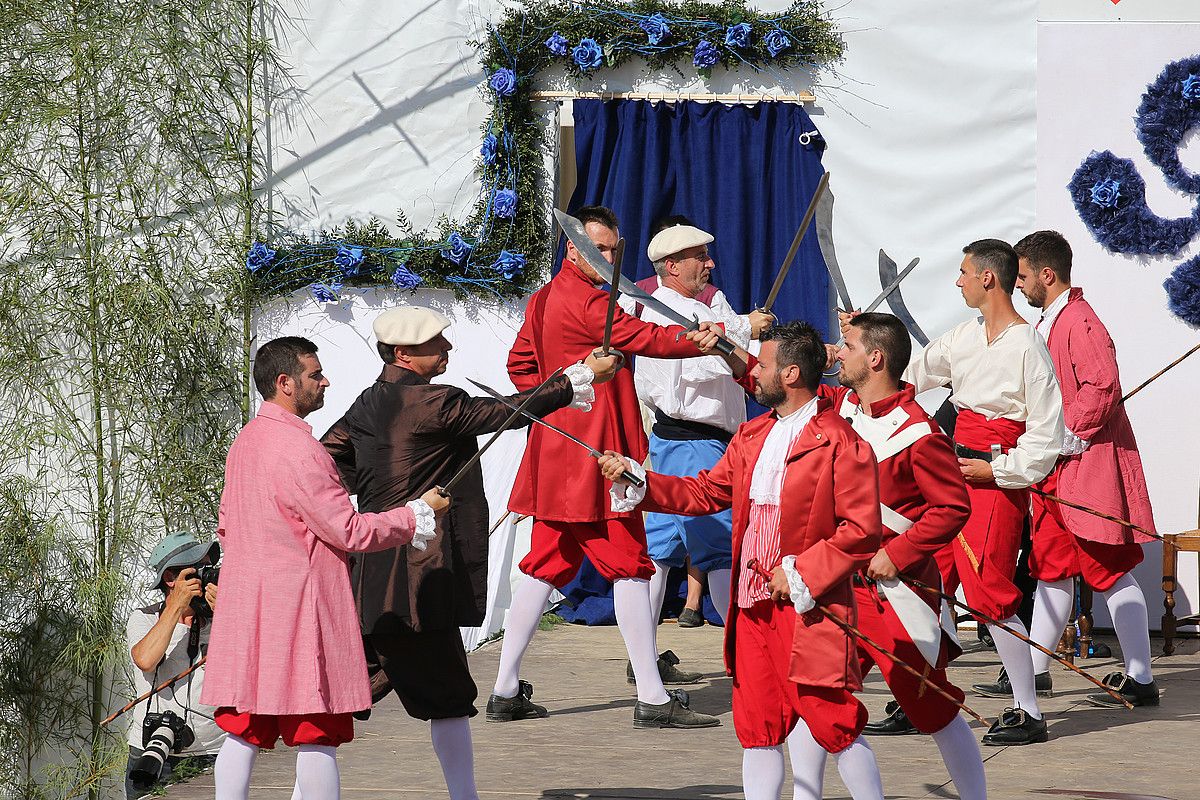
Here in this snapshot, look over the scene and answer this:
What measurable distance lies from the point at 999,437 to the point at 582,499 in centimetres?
143

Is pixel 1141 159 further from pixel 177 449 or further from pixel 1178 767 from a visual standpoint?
pixel 177 449

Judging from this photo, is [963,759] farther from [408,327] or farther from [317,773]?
[408,327]

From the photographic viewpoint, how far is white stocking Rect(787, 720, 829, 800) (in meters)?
3.44

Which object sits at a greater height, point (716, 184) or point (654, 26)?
point (654, 26)

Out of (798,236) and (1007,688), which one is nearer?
(798,236)

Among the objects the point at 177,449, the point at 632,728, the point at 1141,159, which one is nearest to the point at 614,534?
the point at 632,728

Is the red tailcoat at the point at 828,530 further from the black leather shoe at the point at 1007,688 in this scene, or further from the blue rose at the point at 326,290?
the blue rose at the point at 326,290

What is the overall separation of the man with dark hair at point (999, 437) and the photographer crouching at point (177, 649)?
2.50 meters

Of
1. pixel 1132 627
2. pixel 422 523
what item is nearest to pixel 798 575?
pixel 422 523

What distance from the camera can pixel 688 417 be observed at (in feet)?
20.0

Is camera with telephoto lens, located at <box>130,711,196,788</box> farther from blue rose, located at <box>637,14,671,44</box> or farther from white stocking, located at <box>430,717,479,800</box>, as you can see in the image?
blue rose, located at <box>637,14,671,44</box>

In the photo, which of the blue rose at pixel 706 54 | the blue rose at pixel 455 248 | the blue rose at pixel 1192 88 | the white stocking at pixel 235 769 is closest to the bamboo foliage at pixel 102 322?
the blue rose at pixel 455 248

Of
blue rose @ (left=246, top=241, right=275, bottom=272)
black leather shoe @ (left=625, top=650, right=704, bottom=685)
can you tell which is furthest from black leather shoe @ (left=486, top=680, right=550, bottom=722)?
blue rose @ (left=246, top=241, right=275, bottom=272)

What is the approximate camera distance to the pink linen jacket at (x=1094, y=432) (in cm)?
532
